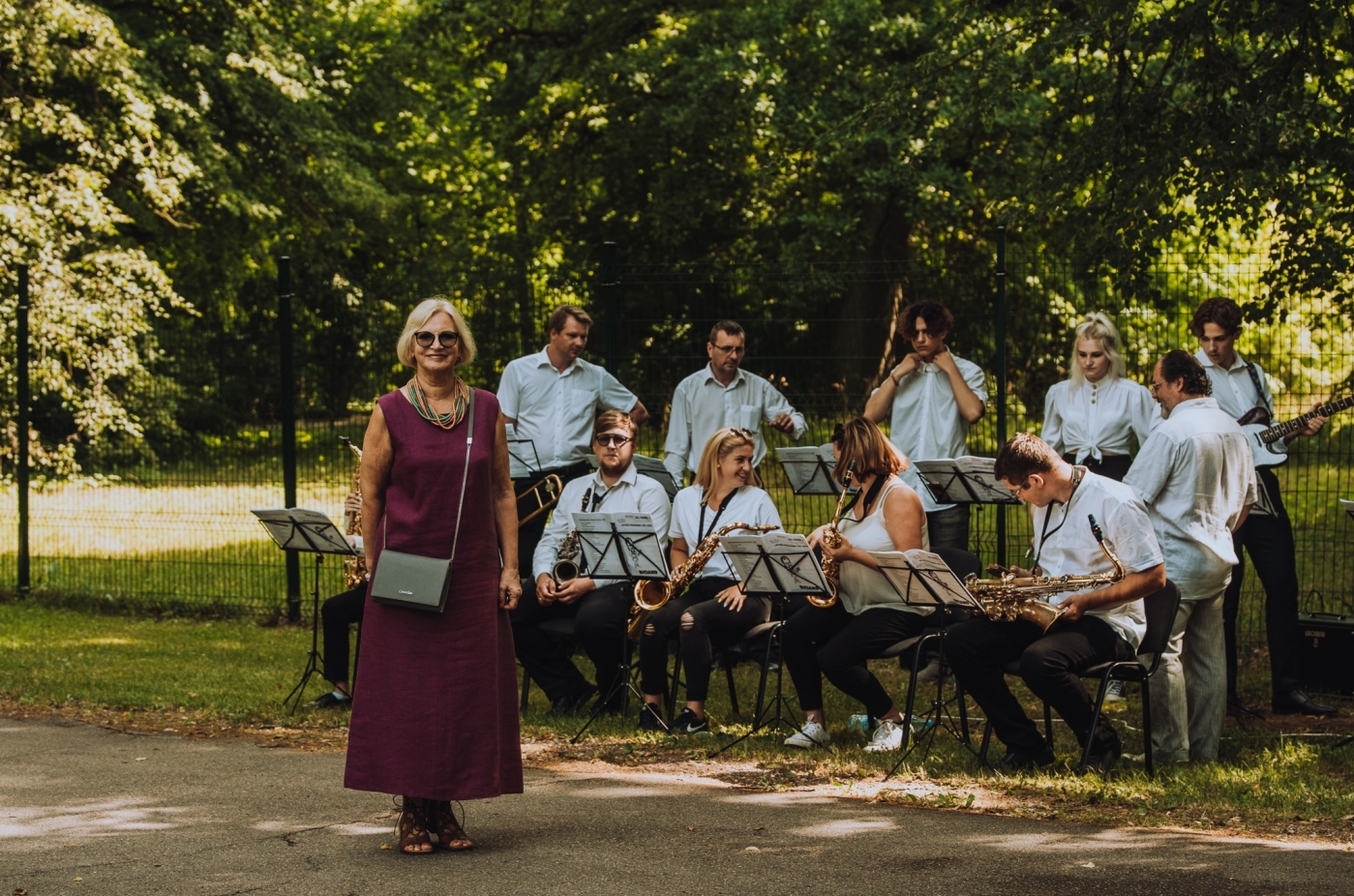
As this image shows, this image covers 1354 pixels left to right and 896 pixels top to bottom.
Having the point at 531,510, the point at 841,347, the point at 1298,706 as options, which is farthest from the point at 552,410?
the point at 1298,706

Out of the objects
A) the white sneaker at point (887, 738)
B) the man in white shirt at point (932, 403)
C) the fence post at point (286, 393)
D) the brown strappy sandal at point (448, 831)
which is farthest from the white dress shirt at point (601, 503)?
the fence post at point (286, 393)

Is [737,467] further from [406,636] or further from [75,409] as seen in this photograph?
[75,409]

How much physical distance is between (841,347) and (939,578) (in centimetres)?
394

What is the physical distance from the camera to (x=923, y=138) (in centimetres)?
1848

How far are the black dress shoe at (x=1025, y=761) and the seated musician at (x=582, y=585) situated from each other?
2.37 metres

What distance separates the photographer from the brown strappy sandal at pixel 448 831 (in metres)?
5.87

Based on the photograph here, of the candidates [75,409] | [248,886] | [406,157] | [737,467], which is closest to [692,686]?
[737,467]

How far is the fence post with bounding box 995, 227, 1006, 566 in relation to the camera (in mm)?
10516

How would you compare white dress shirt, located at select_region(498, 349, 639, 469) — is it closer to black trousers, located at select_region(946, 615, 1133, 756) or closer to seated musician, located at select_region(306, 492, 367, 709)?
seated musician, located at select_region(306, 492, 367, 709)

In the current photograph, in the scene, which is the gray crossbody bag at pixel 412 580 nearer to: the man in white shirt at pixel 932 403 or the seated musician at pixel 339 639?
the seated musician at pixel 339 639

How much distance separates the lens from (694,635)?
8.21m

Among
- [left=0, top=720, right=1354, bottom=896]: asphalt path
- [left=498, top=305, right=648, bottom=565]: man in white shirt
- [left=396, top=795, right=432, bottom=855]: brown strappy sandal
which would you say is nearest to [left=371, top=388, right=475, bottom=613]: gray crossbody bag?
[left=396, top=795, right=432, bottom=855]: brown strappy sandal

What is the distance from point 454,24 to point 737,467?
673 inches

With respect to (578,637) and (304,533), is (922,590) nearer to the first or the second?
(578,637)
